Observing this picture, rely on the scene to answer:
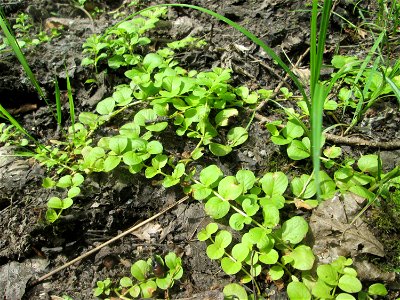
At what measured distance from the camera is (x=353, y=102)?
1923 mm

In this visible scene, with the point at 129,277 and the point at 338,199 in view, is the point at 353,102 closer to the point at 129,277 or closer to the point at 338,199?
the point at 338,199

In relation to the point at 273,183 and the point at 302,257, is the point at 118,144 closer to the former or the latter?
the point at 273,183

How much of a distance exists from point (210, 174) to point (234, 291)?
1.64ft

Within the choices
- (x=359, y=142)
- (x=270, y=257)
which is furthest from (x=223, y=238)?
(x=359, y=142)

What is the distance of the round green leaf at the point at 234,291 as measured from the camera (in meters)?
1.40

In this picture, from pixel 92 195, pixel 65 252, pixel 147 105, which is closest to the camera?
pixel 65 252

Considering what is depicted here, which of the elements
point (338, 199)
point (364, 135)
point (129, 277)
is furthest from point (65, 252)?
point (364, 135)

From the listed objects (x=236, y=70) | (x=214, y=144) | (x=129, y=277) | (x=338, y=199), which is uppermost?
(x=236, y=70)

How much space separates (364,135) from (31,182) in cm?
168

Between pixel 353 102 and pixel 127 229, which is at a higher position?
pixel 353 102

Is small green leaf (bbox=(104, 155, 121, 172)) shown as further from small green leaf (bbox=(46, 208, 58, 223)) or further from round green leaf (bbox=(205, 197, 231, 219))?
A: round green leaf (bbox=(205, 197, 231, 219))

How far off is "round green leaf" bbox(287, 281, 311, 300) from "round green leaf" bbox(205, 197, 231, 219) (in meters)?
0.38

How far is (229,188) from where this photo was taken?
5.24ft

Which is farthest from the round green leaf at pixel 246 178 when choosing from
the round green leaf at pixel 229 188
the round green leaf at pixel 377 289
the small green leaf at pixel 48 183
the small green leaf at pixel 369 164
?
the small green leaf at pixel 48 183
